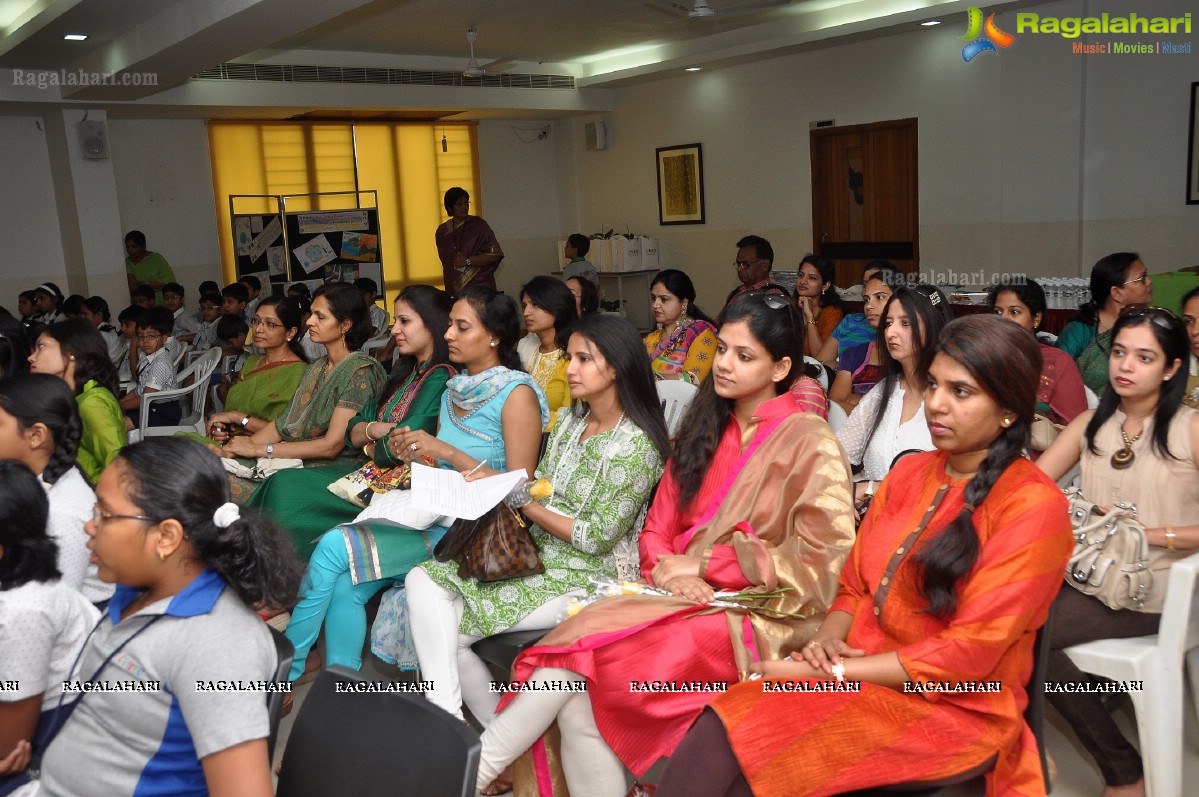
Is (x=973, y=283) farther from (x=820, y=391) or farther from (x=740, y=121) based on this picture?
(x=820, y=391)

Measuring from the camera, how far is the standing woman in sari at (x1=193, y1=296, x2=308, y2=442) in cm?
393

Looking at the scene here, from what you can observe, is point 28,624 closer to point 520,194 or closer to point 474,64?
point 474,64

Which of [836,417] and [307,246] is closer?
[836,417]

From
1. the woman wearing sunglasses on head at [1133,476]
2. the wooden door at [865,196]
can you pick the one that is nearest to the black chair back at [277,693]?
the woman wearing sunglasses on head at [1133,476]

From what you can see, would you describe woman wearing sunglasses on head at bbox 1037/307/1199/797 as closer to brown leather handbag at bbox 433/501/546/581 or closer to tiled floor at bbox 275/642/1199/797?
tiled floor at bbox 275/642/1199/797

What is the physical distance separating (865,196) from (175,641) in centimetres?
836

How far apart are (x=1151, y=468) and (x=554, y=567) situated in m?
1.40

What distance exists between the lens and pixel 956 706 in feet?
5.19

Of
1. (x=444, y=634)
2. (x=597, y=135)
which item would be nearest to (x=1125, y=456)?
(x=444, y=634)

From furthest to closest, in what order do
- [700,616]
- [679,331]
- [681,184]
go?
[681,184] → [679,331] → [700,616]

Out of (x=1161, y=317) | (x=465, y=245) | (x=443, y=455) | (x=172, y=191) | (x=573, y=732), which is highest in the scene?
(x=172, y=191)

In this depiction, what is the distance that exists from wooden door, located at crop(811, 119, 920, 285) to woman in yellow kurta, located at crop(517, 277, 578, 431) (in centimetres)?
534

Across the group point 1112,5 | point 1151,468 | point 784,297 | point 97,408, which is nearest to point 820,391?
point 784,297

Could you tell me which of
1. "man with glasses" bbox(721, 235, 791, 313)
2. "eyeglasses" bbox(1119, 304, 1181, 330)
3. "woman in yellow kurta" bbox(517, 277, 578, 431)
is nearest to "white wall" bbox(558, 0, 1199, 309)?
"man with glasses" bbox(721, 235, 791, 313)
